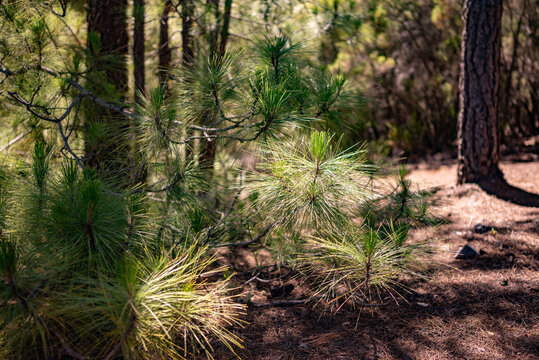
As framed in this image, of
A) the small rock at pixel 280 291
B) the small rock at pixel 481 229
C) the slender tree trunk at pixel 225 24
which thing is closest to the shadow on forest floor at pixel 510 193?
the small rock at pixel 481 229

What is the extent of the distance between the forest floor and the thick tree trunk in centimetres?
111

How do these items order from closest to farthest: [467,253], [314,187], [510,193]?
[314,187] → [467,253] → [510,193]

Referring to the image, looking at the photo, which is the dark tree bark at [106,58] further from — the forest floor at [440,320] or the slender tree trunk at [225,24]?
the forest floor at [440,320]

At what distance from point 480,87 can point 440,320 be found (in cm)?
257

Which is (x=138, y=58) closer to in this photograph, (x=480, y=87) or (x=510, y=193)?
(x=480, y=87)

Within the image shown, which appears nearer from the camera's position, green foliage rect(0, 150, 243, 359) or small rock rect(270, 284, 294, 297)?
green foliage rect(0, 150, 243, 359)

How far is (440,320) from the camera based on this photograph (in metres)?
2.09

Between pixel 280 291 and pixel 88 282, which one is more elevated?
pixel 88 282

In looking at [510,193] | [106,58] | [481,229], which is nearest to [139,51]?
[106,58]

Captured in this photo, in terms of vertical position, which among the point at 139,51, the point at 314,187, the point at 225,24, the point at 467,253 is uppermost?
the point at 225,24

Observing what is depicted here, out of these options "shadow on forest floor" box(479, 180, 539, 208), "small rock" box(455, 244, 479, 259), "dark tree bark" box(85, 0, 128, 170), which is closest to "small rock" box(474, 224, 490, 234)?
"small rock" box(455, 244, 479, 259)

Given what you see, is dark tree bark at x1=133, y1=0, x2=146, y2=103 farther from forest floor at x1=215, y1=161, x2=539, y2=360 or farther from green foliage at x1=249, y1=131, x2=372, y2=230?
forest floor at x1=215, y1=161, x2=539, y2=360

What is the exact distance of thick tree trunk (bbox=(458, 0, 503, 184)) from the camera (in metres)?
3.80

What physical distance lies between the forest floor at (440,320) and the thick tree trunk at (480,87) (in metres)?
1.11
